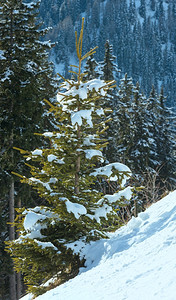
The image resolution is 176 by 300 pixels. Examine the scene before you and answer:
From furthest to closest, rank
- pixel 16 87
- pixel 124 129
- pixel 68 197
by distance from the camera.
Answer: pixel 124 129 < pixel 16 87 < pixel 68 197

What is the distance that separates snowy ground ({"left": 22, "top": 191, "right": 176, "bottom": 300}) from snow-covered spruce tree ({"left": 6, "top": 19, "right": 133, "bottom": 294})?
504 mm

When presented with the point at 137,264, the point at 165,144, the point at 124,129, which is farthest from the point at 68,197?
the point at 165,144

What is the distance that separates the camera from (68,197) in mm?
5328

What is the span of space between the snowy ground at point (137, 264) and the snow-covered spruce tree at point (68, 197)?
504 mm

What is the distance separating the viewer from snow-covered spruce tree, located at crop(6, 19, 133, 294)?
512cm

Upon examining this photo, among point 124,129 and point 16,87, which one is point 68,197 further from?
point 124,129

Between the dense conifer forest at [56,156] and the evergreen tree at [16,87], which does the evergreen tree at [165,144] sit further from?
the evergreen tree at [16,87]

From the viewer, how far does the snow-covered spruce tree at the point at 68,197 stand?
5.12 m

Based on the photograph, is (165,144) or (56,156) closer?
(56,156)

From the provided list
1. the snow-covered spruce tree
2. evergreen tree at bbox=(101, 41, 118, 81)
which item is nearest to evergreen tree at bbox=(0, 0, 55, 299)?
the snow-covered spruce tree

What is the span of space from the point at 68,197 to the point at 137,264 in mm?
2320

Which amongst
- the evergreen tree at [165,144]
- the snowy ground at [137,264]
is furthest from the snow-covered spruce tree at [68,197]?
the evergreen tree at [165,144]

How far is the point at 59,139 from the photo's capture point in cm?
534

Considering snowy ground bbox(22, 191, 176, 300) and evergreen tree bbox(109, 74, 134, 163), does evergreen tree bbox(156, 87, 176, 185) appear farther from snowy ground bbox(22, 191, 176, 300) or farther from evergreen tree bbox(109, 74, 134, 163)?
snowy ground bbox(22, 191, 176, 300)
